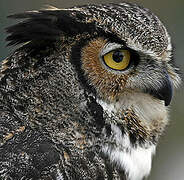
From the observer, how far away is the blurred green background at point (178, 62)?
7.12 metres

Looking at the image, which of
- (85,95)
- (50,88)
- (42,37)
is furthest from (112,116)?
(42,37)

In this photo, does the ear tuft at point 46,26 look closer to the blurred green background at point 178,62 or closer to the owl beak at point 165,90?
the owl beak at point 165,90

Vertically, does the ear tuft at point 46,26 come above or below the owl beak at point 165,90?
above

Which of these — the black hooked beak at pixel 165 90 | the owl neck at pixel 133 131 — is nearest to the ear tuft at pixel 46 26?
the owl neck at pixel 133 131

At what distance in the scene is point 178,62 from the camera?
674 centimetres

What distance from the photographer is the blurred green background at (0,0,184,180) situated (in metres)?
7.12

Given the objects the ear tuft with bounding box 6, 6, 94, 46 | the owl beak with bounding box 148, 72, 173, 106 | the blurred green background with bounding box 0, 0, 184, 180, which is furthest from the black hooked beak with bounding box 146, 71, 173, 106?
the blurred green background with bounding box 0, 0, 184, 180

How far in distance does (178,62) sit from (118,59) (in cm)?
401

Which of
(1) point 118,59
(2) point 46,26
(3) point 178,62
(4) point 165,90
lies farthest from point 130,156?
(3) point 178,62

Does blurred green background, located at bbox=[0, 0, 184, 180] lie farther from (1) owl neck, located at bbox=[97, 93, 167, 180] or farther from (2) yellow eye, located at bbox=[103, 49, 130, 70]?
(2) yellow eye, located at bbox=[103, 49, 130, 70]

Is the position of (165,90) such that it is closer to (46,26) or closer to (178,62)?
(46,26)

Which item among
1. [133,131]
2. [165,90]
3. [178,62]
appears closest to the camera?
[133,131]

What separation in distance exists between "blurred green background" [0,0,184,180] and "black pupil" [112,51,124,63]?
11.4 ft

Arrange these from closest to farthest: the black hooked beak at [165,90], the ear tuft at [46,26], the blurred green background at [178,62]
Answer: the ear tuft at [46,26]
the black hooked beak at [165,90]
the blurred green background at [178,62]
